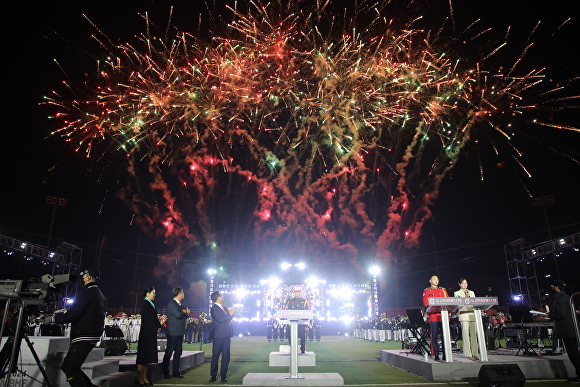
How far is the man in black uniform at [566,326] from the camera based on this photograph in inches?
260

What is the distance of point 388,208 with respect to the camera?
1112 inches

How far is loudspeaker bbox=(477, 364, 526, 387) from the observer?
5527mm

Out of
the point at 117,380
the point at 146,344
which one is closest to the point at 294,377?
the point at 146,344

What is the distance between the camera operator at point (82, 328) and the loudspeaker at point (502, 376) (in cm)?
529

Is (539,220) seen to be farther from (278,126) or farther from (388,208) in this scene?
(278,126)

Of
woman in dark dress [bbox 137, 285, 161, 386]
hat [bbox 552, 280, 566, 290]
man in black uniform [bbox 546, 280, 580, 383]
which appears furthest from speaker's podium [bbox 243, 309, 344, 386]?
hat [bbox 552, 280, 566, 290]

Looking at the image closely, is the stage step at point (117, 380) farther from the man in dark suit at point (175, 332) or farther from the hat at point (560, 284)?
the hat at point (560, 284)

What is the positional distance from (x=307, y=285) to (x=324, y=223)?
608cm

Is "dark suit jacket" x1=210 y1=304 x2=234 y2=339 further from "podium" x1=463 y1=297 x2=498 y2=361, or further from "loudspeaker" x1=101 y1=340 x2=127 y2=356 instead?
"podium" x1=463 y1=297 x2=498 y2=361

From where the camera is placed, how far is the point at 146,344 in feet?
21.3

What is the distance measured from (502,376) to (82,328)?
18.7 ft

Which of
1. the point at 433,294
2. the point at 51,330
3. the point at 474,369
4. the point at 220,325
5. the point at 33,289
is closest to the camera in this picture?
the point at 33,289

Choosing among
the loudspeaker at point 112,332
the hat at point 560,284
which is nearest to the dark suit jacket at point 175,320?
the loudspeaker at point 112,332

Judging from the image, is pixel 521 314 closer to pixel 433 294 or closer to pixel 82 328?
pixel 433 294
